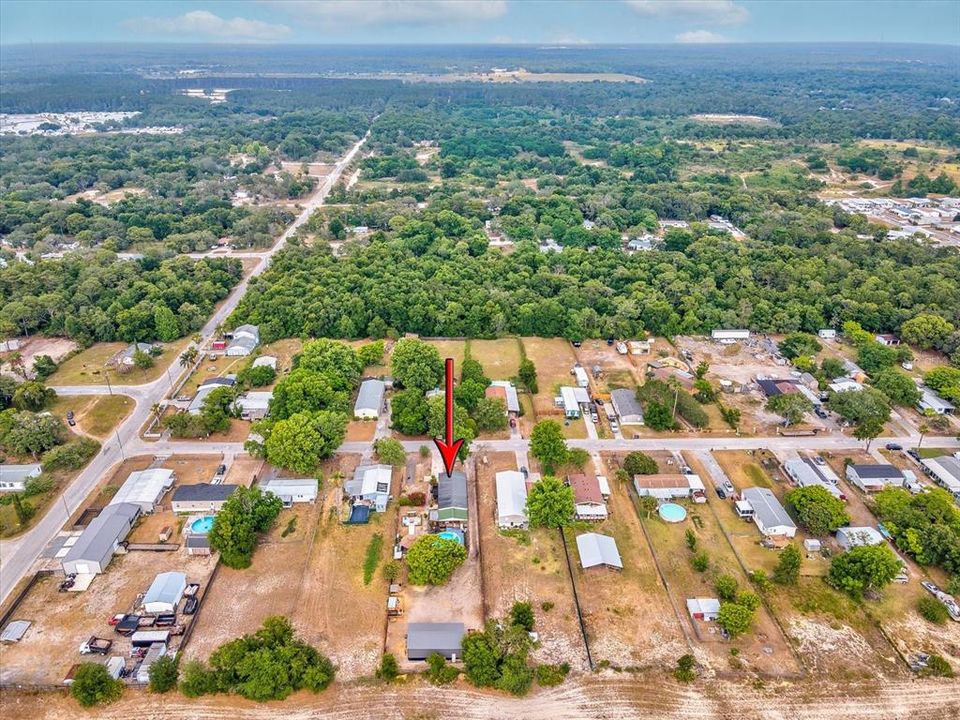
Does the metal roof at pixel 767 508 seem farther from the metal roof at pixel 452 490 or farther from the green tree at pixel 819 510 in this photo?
the metal roof at pixel 452 490

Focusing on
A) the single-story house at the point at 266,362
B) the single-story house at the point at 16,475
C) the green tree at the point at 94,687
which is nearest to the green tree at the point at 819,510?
the green tree at the point at 94,687

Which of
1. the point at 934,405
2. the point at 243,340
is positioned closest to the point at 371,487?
the point at 243,340

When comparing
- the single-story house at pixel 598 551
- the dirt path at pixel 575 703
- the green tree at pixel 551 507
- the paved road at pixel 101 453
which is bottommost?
the dirt path at pixel 575 703

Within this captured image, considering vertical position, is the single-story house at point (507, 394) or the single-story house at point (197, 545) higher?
the single-story house at point (507, 394)

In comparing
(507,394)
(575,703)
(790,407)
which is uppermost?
(790,407)

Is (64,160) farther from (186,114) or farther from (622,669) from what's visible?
(622,669)

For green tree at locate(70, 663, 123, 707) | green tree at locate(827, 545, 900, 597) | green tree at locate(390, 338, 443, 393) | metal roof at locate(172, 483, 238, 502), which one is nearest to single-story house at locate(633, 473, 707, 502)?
green tree at locate(827, 545, 900, 597)

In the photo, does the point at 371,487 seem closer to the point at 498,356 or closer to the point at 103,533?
the point at 103,533
